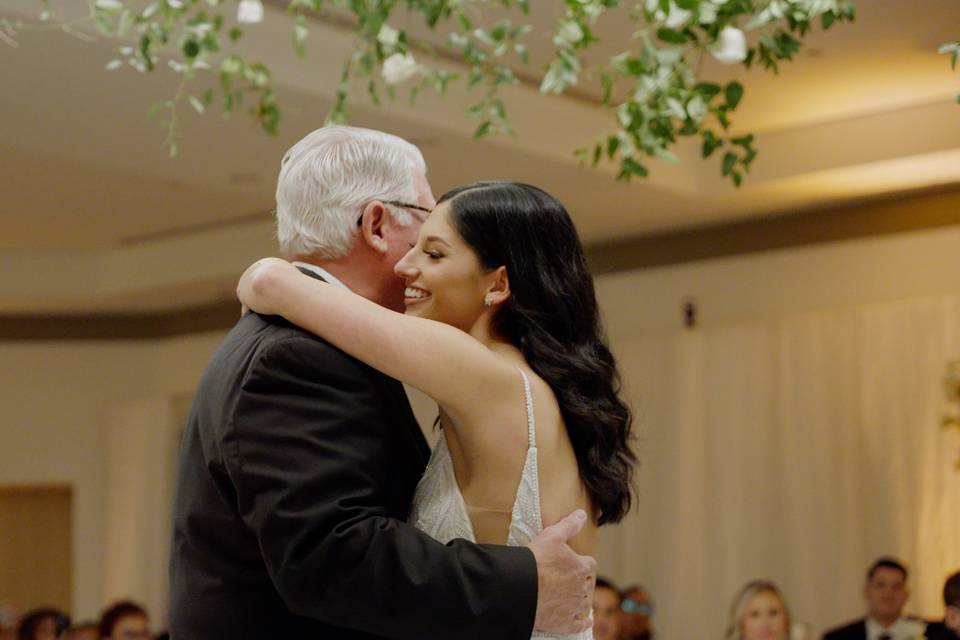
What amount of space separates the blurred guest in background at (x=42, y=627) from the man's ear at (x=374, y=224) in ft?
21.8

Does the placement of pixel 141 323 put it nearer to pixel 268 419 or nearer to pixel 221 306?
pixel 221 306

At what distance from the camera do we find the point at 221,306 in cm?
1257

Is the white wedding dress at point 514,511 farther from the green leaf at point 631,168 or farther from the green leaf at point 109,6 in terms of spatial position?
the green leaf at point 109,6

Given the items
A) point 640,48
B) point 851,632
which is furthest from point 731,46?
point 851,632

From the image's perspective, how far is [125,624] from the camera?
7703 mm

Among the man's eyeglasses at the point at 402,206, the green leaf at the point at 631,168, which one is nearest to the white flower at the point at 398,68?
the green leaf at the point at 631,168

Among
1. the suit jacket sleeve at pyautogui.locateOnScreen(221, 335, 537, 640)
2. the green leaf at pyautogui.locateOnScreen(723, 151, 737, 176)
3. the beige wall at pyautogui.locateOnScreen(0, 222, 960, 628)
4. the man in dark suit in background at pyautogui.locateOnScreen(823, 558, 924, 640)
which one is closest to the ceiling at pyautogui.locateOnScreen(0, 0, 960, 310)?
the beige wall at pyautogui.locateOnScreen(0, 222, 960, 628)

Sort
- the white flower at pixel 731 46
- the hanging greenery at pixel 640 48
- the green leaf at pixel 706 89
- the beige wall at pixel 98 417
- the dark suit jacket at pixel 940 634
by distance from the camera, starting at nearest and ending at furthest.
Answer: the white flower at pixel 731 46 → the hanging greenery at pixel 640 48 → the green leaf at pixel 706 89 → the dark suit jacket at pixel 940 634 → the beige wall at pixel 98 417

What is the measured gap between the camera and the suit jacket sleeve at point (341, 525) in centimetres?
196

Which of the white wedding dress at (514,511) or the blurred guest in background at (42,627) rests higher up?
the white wedding dress at (514,511)

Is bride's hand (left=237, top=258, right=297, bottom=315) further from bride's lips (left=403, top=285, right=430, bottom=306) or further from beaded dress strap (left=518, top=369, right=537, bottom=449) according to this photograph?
beaded dress strap (left=518, top=369, right=537, bottom=449)

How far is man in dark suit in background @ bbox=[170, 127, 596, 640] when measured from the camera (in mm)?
1969

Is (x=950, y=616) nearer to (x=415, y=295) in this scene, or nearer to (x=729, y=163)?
(x=729, y=163)

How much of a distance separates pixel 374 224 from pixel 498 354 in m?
0.28
